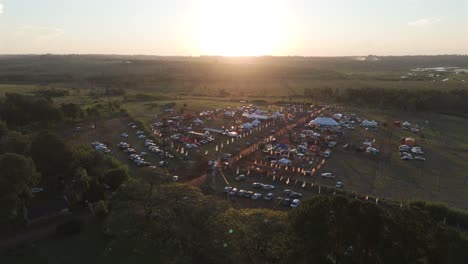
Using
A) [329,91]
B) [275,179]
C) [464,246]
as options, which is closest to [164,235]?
[464,246]

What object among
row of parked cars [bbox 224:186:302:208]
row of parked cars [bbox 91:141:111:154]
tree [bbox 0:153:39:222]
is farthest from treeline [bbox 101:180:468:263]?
row of parked cars [bbox 91:141:111:154]

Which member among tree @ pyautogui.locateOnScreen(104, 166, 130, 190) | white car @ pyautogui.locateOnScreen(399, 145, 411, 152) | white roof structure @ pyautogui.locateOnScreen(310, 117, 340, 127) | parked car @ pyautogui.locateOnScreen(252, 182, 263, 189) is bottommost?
parked car @ pyautogui.locateOnScreen(252, 182, 263, 189)

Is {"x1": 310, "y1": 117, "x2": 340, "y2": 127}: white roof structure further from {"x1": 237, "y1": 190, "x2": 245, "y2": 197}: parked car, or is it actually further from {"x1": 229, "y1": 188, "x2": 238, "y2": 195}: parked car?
{"x1": 237, "y1": 190, "x2": 245, "y2": 197}: parked car

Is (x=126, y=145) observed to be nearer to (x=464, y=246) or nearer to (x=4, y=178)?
(x=4, y=178)

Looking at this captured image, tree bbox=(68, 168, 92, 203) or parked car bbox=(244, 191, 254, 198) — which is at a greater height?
tree bbox=(68, 168, 92, 203)

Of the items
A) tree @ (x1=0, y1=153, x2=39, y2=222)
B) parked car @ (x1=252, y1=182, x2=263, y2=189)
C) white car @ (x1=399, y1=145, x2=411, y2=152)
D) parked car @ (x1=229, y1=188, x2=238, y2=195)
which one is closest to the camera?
tree @ (x1=0, y1=153, x2=39, y2=222)

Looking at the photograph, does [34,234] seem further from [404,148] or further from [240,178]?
[404,148]

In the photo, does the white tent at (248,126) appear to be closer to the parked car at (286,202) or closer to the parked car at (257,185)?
the parked car at (257,185)

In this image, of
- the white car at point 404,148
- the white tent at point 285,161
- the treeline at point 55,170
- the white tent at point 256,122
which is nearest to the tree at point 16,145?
the treeline at point 55,170
